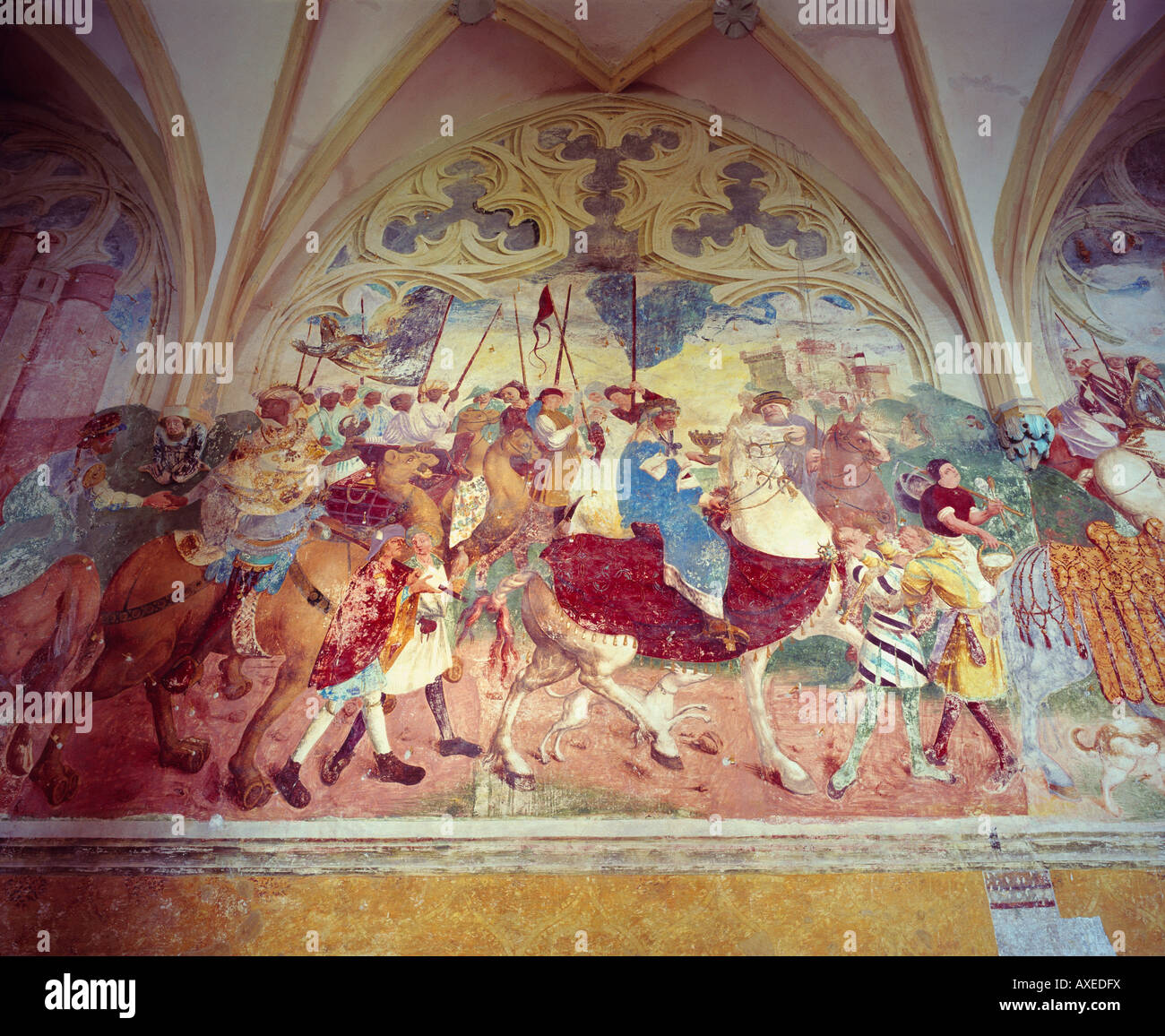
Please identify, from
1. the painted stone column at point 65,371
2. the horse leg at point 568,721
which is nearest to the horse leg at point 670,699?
the horse leg at point 568,721

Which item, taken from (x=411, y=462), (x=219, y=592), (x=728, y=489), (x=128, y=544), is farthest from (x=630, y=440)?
(x=128, y=544)

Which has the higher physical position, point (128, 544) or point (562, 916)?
point (128, 544)

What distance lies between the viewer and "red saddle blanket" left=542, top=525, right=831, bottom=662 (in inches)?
259

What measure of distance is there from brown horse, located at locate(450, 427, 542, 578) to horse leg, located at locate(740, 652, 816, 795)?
1896 mm

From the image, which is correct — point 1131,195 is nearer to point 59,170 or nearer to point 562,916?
point 562,916

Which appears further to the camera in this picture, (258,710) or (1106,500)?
(1106,500)

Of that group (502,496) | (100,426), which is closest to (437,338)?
(502,496)

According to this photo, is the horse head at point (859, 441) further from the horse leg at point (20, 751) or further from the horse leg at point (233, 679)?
the horse leg at point (20, 751)

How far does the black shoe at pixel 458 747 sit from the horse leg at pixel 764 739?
5.81 ft

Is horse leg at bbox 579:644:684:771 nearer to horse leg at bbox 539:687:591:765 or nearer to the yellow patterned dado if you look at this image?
horse leg at bbox 539:687:591:765

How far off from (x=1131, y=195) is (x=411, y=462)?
636 cm

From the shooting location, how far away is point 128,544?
6.93 metres

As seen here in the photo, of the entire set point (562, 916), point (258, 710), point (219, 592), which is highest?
point (219, 592)

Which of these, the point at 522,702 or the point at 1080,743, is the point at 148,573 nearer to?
the point at 522,702
